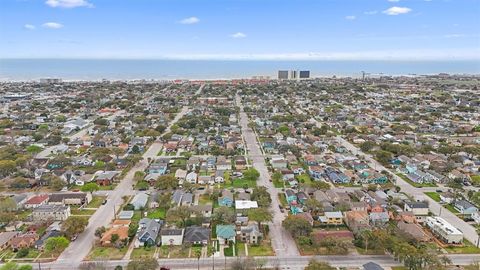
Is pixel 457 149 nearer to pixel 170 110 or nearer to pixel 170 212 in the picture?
pixel 170 212

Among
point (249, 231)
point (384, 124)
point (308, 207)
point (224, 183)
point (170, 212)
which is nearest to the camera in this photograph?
point (249, 231)

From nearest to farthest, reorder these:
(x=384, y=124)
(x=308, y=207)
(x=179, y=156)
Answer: (x=308, y=207) < (x=179, y=156) < (x=384, y=124)

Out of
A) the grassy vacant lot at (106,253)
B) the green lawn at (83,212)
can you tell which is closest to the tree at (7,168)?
the green lawn at (83,212)

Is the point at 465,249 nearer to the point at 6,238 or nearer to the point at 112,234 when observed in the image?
the point at 112,234

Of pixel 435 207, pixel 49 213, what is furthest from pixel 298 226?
pixel 49 213

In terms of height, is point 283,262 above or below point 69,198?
below

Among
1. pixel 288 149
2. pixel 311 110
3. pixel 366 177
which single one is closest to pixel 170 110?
pixel 311 110
